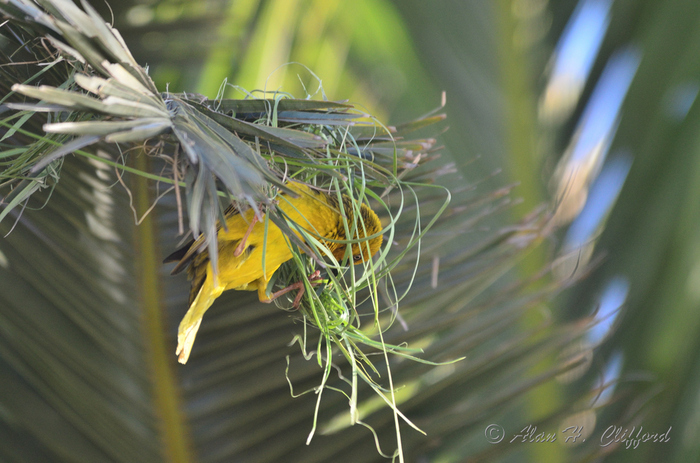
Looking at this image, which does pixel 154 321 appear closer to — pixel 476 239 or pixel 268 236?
pixel 268 236

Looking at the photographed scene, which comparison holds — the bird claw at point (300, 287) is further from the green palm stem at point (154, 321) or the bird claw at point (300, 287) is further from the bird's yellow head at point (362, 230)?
the green palm stem at point (154, 321)

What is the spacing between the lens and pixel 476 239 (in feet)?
2.90

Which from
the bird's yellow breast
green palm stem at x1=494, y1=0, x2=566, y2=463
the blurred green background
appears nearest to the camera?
the bird's yellow breast

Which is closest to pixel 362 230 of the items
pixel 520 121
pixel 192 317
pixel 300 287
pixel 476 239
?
pixel 300 287

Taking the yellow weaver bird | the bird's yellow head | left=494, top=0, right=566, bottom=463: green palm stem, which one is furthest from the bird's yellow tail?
left=494, top=0, right=566, bottom=463: green palm stem

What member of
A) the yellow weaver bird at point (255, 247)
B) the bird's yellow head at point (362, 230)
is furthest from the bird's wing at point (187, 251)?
the bird's yellow head at point (362, 230)

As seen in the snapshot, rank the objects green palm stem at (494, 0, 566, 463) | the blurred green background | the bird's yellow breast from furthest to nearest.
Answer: green palm stem at (494, 0, 566, 463) → the blurred green background → the bird's yellow breast

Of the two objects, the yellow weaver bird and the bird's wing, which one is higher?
the bird's wing

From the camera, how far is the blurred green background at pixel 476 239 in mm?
605

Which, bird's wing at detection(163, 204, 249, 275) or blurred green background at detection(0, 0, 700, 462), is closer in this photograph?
bird's wing at detection(163, 204, 249, 275)

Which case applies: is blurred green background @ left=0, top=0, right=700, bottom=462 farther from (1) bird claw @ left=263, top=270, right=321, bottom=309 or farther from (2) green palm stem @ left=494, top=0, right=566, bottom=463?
(1) bird claw @ left=263, top=270, right=321, bottom=309

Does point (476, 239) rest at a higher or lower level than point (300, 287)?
lower

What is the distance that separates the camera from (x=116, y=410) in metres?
0.61

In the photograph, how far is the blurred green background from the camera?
0.61 meters
